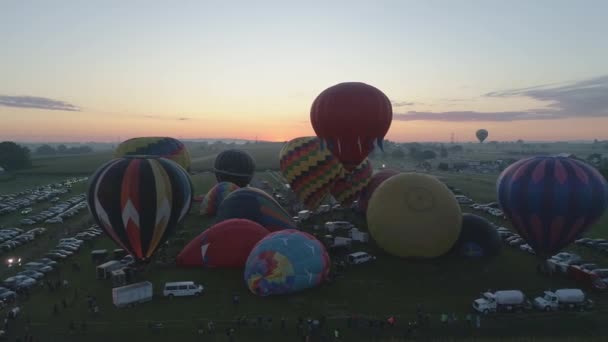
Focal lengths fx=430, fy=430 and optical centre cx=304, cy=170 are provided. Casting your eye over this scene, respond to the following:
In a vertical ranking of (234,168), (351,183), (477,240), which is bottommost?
(477,240)

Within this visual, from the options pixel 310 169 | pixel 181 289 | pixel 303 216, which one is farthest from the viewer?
pixel 303 216

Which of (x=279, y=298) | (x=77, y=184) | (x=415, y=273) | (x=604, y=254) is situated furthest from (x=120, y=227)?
(x=77, y=184)

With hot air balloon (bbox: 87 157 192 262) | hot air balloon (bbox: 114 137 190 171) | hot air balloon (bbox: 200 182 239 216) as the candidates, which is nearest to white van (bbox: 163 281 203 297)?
hot air balloon (bbox: 87 157 192 262)

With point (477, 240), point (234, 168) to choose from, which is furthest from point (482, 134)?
point (477, 240)

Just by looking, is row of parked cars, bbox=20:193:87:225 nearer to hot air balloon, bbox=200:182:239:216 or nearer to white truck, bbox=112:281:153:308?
hot air balloon, bbox=200:182:239:216

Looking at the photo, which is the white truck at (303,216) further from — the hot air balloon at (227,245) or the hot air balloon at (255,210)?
the hot air balloon at (227,245)

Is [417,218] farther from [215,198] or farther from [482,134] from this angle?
[482,134]
